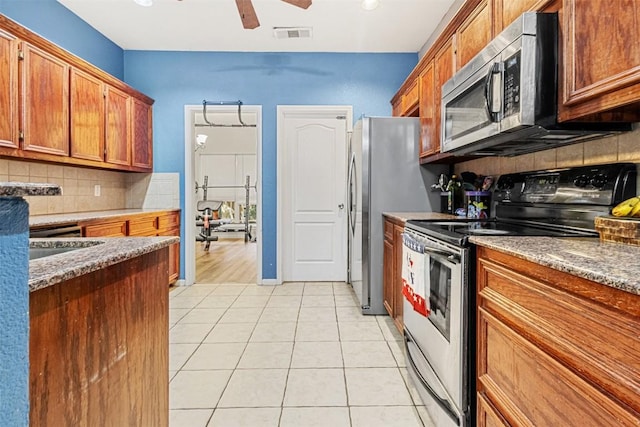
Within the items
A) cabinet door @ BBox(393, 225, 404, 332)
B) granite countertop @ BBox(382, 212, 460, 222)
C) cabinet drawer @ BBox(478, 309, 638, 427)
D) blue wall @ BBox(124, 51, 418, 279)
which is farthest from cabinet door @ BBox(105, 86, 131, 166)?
cabinet drawer @ BBox(478, 309, 638, 427)

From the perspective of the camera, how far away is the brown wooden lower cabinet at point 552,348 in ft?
2.30

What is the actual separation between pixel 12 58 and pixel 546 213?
3446mm

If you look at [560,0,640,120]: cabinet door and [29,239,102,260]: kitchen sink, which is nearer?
[560,0,640,120]: cabinet door

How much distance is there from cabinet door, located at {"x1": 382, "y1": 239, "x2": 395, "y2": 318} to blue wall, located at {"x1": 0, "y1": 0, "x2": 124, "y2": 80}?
345 centimetres

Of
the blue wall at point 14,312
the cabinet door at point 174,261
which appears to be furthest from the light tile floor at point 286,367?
the blue wall at point 14,312

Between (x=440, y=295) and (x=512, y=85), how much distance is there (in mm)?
1006

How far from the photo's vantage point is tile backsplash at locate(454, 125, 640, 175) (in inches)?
57.4

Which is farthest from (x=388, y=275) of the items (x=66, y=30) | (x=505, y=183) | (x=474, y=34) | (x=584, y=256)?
(x=66, y=30)

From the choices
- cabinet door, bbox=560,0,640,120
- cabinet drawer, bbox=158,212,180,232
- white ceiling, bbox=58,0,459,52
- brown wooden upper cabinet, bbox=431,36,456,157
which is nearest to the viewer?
cabinet door, bbox=560,0,640,120

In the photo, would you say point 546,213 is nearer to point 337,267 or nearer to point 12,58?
point 337,267

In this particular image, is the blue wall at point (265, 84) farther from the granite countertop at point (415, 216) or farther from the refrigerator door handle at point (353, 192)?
the granite countertop at point (415, 216)

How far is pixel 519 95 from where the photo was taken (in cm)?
155

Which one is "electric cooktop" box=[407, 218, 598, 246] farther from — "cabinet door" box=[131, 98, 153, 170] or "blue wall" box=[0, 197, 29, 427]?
"cabinet door" box=[131, 98, 153, 170]

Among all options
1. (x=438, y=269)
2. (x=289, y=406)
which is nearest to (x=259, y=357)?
(x=289, y=406)
